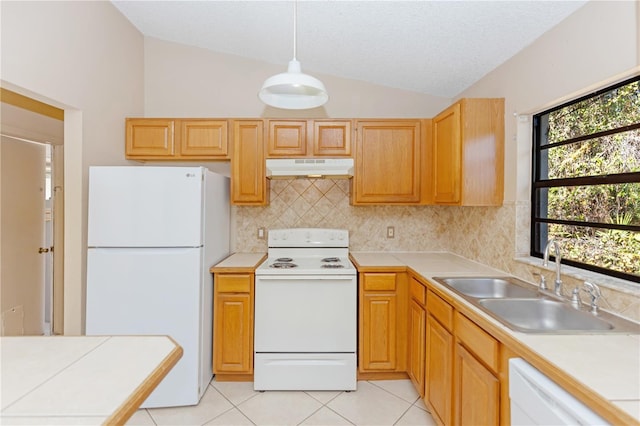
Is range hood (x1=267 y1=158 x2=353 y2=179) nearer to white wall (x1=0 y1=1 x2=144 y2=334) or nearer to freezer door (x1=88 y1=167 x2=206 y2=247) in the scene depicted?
freezer door (x1=88 y1=167 x2=206 y2=247)

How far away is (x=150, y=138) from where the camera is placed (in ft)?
8.87

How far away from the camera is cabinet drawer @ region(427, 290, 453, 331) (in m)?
1.72

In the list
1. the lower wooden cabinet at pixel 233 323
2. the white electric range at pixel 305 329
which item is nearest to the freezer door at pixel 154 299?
the lower wooden cabinet at pixel 233 323

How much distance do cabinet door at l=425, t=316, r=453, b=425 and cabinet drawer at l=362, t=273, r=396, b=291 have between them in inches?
17.8

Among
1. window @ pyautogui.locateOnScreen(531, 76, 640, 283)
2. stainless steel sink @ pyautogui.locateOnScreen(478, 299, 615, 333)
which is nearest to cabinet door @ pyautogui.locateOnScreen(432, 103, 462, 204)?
window @ pyautogui.locateOnScreen(531, 76, 640, 283)

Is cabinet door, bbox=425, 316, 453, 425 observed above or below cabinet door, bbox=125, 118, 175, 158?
below

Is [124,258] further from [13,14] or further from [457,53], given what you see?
[457,53]

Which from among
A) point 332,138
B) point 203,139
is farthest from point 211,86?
point 332,138

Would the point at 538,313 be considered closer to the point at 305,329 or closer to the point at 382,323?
the point at 382,323

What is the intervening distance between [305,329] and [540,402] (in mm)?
1627

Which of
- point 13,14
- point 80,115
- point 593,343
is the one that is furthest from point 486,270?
point 13,14

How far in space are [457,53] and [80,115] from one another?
2.69 m

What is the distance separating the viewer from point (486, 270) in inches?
89.0

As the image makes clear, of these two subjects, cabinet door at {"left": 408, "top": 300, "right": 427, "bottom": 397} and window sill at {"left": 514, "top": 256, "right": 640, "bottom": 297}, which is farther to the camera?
cabinet door at {"left": 408, "top": 300, "right": 427, "bottom": 397}
